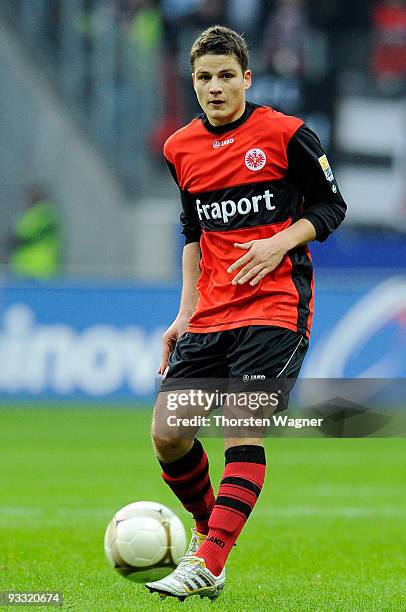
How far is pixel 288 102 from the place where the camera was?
16.5 metres

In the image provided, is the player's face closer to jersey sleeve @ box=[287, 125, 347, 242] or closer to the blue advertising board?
jersey sleeve @ box=[287, 125, 347, 242]

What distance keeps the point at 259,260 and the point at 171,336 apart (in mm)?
685

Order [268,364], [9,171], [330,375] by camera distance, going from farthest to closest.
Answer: [9,171] < [330,375] < [268,364]

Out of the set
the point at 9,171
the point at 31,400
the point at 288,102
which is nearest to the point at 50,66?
the point at 9,171

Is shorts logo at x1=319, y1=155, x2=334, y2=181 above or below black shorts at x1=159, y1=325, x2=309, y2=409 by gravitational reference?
above

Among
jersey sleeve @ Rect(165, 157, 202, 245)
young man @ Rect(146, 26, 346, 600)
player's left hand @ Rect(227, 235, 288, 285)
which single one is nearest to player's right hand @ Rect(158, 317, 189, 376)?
young man @ Rect(146, 26, 346, 600)

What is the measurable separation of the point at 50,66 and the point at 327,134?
372cm

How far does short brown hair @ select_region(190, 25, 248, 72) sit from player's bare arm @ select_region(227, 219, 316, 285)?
62cm

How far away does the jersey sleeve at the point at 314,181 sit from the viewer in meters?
4.46

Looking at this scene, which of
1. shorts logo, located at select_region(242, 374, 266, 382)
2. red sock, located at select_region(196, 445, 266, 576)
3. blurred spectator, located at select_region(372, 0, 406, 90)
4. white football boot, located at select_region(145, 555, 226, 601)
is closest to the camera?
white football boot, located at select_region(145, 555, 226, 601)

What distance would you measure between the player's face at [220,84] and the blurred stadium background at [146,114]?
9869 mm

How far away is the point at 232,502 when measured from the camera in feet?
13.9

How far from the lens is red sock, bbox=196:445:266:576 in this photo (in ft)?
13.8

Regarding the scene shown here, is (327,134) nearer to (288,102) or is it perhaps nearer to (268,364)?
(288,102)
